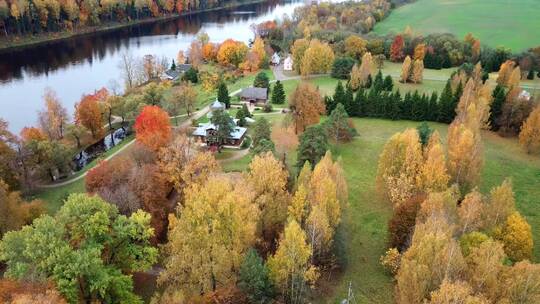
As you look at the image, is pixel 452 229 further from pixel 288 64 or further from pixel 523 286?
pixel 288 64

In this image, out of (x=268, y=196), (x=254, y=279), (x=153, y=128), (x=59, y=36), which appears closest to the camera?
(x=254, y=279)

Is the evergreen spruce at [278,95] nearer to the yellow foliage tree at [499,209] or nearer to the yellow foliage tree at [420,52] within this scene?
the yellow foliage tree at [420,52]

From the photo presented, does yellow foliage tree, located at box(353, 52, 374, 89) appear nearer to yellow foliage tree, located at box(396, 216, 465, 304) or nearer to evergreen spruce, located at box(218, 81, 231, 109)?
evergreen spruce, located at box(218, 81, 231, 109)

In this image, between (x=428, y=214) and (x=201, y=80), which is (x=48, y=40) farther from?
(x=428, y=214)

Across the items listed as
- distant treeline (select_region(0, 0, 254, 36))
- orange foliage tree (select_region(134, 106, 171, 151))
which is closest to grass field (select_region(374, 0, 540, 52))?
distant treeline (select_region(0, 0, 254, 36))

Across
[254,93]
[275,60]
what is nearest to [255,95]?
[254,93]

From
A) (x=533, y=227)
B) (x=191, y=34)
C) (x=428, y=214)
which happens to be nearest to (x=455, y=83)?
(x=533, y=227)
